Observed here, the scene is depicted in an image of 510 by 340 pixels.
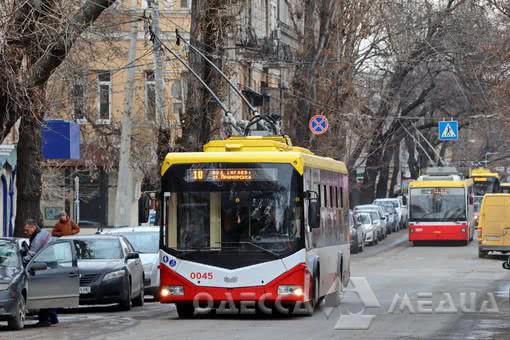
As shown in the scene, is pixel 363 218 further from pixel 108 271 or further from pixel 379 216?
pixel 108 271

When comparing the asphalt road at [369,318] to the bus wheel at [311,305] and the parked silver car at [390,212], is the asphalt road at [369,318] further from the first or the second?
the parked silver car at [390,212]

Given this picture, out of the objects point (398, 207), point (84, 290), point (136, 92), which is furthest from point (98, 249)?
point (398, 207)

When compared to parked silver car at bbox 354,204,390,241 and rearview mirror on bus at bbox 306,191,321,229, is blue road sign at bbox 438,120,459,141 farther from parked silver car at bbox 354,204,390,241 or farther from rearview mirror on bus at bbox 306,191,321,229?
rearview mirror on bus at bbox 306,191,321,229

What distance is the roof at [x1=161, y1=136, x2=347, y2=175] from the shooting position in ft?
72.9

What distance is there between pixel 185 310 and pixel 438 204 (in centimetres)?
3769

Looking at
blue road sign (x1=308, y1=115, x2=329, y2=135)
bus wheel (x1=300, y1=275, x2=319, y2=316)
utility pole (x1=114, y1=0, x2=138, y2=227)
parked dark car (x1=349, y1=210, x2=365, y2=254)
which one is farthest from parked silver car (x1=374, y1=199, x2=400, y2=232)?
bus wheel (x1=300, y1=275, x2=319, y2=316)

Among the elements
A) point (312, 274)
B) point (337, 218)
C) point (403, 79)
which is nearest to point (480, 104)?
point (403, 79)

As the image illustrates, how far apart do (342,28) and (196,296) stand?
27407 mm

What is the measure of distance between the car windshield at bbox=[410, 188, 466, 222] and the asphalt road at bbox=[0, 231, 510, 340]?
22.5 metres

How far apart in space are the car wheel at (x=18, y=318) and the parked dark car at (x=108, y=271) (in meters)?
4.49

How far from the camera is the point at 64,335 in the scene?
19484 millimetres

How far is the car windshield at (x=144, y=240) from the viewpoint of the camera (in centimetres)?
3079

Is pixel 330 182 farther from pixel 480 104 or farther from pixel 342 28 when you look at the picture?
pixel 480 104

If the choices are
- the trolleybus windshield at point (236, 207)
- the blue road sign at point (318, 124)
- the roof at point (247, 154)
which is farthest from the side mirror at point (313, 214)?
the blue road sign at point (318, 124)
